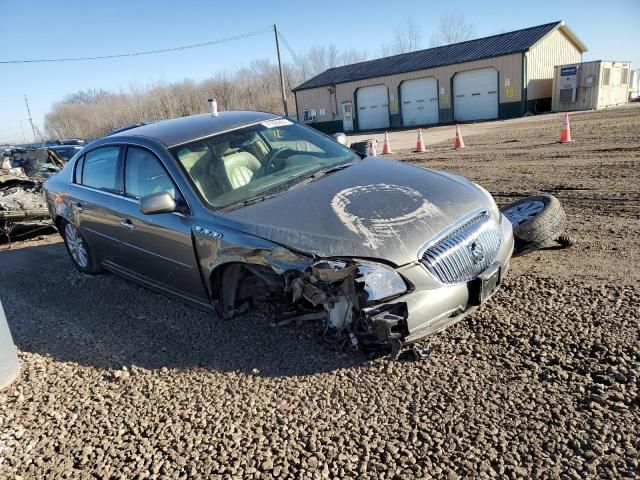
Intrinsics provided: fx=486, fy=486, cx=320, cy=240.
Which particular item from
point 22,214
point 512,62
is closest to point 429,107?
point 512,62

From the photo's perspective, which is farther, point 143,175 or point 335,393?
point 143,175

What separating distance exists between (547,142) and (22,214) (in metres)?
12.7

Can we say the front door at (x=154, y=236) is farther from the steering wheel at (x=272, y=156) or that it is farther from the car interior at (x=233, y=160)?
the steering wheel at (x=272, y=156)

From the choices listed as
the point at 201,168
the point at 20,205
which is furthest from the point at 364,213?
the point at 20,205

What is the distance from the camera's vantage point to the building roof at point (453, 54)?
3077 cm

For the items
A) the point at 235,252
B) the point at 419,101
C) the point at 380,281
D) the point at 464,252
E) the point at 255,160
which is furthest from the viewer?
the point at 419,101

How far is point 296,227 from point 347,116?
3701 centimetres

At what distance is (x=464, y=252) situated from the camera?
10.3ft

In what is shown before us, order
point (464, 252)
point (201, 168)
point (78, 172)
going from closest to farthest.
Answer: point (464, 252) → point (201, 168) → point (78, 172)

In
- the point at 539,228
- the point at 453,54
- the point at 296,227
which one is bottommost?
the point at 539,228

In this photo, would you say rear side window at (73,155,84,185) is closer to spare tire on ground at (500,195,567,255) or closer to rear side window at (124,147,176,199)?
rear side window at (124,147,176,199)

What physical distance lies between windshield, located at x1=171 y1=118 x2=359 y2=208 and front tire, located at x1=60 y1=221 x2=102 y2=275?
2.25 meters

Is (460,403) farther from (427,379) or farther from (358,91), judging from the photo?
(358,91)

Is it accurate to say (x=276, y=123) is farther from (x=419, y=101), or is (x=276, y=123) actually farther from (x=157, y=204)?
(x=419, y=101)
